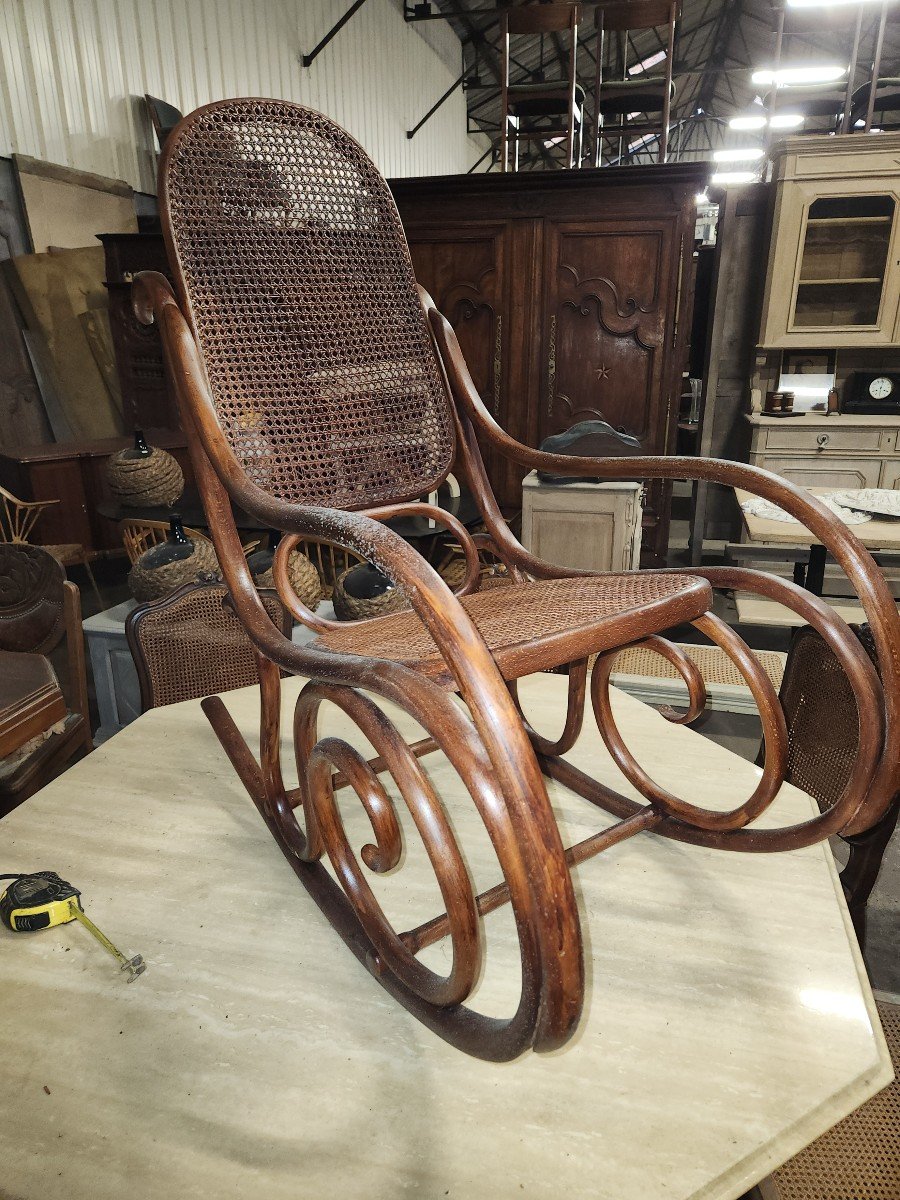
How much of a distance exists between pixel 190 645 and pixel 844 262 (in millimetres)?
4183

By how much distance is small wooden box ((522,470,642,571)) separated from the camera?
2633 mm

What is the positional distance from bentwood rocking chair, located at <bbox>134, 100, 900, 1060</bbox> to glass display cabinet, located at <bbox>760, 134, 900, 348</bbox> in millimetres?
3482

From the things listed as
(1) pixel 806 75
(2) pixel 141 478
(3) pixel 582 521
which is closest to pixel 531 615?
(3) pixel 582 521

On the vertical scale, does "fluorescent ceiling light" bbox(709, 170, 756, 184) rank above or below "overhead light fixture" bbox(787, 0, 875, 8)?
above

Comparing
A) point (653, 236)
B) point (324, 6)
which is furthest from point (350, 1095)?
point (324, 6)

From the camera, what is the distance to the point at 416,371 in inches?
48.9

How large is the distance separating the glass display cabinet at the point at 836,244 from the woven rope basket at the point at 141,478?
3.16 meters

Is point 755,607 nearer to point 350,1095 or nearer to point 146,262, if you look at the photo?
point 350,1095

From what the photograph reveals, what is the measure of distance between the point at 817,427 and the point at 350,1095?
4.07 meters

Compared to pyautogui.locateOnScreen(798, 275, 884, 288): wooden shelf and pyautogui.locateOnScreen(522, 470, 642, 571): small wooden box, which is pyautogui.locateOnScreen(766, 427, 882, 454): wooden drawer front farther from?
pyautogui.locateOnScreen(522, 470, 642, 571): small wooden box

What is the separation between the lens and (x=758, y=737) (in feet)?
8.19

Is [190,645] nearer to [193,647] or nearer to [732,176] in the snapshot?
[193,647]

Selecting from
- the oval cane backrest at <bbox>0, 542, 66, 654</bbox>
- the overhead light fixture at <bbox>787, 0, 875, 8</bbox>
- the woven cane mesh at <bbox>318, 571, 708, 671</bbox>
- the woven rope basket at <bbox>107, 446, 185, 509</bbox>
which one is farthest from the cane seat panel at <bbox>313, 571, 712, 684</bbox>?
the overhead light fixture at <bbox>787, 0, 875, 8</bbox>

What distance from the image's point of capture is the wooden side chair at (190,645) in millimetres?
1529
